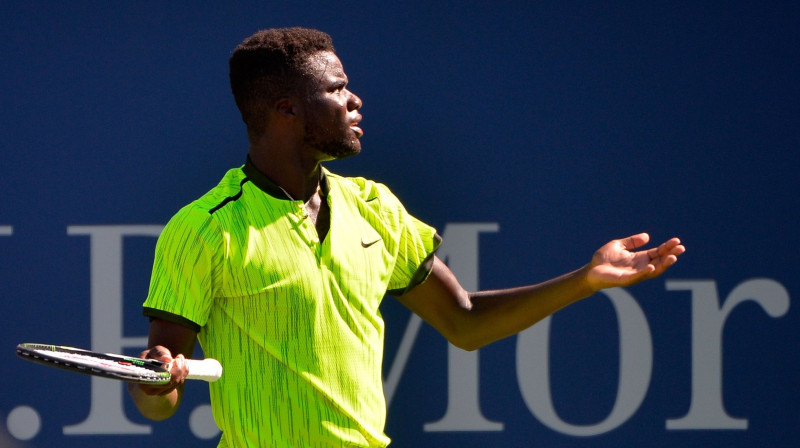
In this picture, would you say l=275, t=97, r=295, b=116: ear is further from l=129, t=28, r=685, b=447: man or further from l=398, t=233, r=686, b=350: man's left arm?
l=398, t=233, r=686, b=350: man's left arm

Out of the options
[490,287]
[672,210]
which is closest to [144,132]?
[490,287]

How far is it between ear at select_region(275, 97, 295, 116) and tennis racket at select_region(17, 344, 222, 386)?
59 centimetres

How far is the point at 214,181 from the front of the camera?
12.0 ft

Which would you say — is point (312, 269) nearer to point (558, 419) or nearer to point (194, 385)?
point (194, 385)

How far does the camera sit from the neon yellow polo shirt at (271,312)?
92.4 inches

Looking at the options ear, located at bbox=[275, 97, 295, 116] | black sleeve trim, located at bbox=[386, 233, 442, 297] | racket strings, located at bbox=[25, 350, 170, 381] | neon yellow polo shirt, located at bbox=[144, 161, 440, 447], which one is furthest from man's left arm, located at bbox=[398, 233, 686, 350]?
racket strings, located at bbox=[25, 350, 170, 381]

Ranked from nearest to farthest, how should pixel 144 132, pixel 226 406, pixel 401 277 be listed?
pixel 226 406 < pixel 401 277 < pixel 144 132

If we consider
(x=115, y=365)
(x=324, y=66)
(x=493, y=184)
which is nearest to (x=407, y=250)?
(x=324, y=66)

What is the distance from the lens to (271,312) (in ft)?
7.82

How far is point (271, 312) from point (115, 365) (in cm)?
37

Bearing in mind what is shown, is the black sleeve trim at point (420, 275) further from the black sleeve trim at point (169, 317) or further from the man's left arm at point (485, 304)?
the black sleeve trim at point (169, 317)

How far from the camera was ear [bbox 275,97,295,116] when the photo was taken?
252cm

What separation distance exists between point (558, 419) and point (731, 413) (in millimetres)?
561

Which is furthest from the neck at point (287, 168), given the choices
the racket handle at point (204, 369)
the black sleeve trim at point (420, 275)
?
the racket handle at point (204, 369)
